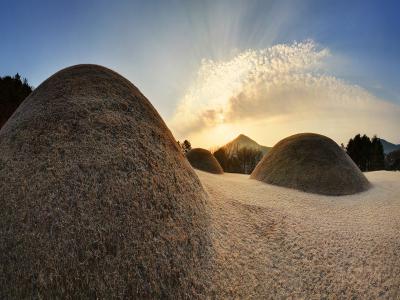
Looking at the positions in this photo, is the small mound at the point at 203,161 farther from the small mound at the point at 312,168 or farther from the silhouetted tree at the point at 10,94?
the silhouetted tree at the point at 10,94

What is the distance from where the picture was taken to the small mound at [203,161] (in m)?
30.1

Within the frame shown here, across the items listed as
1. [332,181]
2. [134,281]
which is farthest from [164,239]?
[332,181]

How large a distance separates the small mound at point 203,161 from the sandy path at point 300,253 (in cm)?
1925

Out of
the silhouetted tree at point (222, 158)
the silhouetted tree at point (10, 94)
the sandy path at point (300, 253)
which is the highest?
the silhouetted tree at point (10, 94)

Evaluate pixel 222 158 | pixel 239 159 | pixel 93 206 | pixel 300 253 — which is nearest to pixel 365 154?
pixel 239 159

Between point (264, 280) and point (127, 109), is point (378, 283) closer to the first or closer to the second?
point (264, 280)

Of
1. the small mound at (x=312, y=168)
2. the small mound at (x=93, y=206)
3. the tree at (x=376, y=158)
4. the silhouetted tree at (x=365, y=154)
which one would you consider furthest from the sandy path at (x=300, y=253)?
the tree at (x=376, y=158)

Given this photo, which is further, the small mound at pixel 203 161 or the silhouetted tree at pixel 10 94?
the silhouetted tree at pixel 10 94

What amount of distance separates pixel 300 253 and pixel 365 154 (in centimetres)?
5873

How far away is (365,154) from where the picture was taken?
5656 cm

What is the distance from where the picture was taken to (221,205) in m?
8.94

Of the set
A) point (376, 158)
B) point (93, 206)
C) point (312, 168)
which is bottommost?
point (93, 206)

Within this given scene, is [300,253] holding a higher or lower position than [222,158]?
lower

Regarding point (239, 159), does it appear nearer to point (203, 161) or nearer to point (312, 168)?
point (203, 161)
